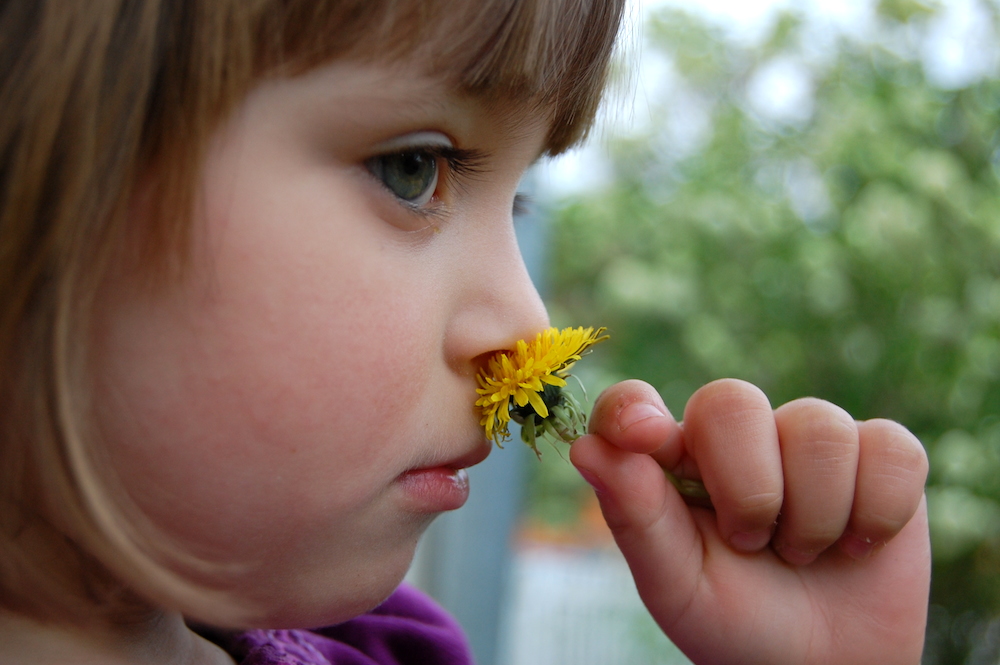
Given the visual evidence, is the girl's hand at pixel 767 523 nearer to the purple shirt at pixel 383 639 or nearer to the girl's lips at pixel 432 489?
the girl's lips at pixel 432 489

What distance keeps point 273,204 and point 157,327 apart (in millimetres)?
132

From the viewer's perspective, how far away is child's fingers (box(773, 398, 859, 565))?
0.85 meters

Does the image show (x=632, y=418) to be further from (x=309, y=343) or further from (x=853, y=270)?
(x=853, y=270)

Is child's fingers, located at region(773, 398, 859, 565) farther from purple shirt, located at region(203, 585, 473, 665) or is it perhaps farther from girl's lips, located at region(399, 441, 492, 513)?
purple shirt, located at region(203, 585, 473, 665)

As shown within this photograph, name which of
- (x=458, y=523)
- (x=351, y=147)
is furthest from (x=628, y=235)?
(x=351, y=147)

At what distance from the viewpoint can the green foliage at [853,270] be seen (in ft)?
9.99

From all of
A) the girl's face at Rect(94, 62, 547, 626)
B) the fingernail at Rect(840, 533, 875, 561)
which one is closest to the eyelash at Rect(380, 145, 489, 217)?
the girl's face at Rect(94, 62, 547, 626)

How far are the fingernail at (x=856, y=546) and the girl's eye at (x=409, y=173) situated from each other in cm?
61

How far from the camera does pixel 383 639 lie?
110cm

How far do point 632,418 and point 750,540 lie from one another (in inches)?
9.3

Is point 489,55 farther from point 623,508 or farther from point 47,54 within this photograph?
point 623,508

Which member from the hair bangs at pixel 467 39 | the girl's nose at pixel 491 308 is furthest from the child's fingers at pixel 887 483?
the hair bangs at pixel 467 39

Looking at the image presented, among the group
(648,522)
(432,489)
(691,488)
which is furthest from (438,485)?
(691,488)

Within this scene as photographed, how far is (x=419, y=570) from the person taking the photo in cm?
196
